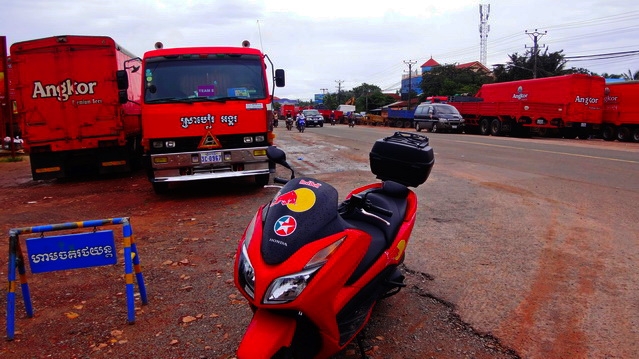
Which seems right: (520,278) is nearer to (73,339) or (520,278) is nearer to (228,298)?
(228,298)

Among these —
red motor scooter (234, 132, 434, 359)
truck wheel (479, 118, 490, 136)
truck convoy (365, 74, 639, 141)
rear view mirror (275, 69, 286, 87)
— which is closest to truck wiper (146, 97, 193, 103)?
rear view mirror (275, 69, 286, 87)

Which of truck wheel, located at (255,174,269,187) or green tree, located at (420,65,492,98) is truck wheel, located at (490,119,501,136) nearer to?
truck wheel, located at (255,174,269,187)

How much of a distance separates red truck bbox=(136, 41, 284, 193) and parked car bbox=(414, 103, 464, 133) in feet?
73.7

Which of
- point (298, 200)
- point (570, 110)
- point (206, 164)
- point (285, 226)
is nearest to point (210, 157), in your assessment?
point (206, 164)

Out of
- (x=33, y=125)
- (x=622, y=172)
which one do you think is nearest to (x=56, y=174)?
(x=33, y=125)

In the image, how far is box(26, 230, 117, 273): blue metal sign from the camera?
3.45 m

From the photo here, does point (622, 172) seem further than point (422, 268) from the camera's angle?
Yes

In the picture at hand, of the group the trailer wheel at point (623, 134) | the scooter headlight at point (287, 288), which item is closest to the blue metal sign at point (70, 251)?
the scooter headlight at point (287, 288)

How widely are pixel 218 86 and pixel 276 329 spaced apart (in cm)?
662

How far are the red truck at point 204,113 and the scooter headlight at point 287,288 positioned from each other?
237 inches

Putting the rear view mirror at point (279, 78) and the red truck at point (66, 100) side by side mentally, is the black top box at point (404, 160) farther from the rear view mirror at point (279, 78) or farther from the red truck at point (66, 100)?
the red truck at point (66, 100)

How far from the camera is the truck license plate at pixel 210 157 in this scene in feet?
26.2

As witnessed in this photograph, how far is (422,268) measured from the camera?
4609 millimetres

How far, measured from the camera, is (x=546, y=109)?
80.7 ft
